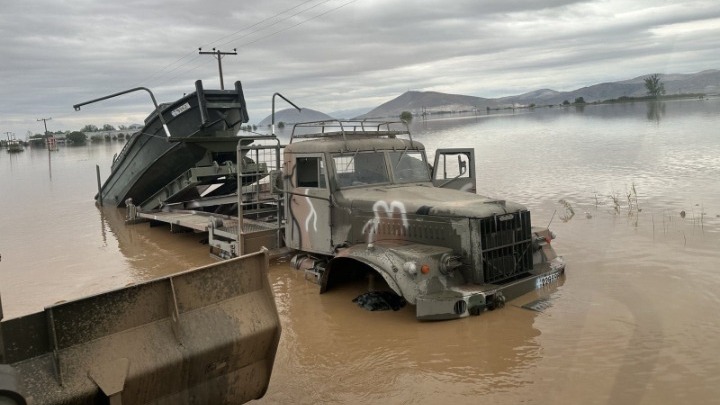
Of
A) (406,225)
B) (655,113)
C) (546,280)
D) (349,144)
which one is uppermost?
(655,113)

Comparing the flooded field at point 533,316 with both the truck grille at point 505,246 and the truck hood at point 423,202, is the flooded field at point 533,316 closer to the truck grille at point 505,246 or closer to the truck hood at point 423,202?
the truck grille at point 505,246

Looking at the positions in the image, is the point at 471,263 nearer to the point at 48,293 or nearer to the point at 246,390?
the point at 246,390

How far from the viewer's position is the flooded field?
4629 millimetres

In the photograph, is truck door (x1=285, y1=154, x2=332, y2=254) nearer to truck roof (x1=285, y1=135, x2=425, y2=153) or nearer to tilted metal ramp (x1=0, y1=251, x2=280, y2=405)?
truck roof (x1=285, y1=135, x2=425, y2=153)

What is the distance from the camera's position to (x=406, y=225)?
21.6ft

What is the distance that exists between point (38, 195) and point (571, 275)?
2236 cm

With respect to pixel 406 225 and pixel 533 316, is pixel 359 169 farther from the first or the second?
pixel 533 316

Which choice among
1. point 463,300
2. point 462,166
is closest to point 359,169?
point 462,166

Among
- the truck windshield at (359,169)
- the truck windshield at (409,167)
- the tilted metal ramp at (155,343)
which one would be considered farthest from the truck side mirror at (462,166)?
the tilted metal ramp at (155,343)

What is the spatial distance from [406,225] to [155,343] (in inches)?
144

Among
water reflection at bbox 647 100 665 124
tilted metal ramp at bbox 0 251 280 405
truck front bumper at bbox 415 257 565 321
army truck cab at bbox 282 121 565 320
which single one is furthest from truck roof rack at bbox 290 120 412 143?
water reflection at bbox 647 100 665 124

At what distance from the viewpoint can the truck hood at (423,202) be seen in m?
6.21

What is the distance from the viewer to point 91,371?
10.4 ft

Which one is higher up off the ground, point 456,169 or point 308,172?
point 308,172
